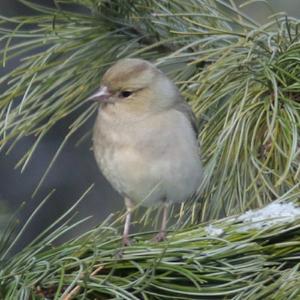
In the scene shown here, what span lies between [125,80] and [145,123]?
16cm

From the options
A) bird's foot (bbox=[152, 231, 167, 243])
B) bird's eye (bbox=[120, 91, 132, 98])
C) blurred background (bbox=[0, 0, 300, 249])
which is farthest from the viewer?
blurred background (bbox=[0, 0, 300, 249])

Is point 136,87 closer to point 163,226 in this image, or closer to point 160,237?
point 163,226

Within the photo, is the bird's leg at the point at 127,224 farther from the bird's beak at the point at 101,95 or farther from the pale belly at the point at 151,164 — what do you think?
the bird's beak at the point at 101,95

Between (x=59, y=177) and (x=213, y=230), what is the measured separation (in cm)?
325

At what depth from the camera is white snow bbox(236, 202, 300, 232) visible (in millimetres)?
2111

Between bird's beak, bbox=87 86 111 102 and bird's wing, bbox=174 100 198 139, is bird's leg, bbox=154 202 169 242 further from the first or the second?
bird's beak, bbox=87 86 111 102

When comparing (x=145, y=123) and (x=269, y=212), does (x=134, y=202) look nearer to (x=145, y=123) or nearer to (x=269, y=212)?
(x=145, y=123)

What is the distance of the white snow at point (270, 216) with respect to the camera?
6.93 ft

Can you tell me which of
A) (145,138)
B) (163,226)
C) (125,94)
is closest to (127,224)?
(163,226)

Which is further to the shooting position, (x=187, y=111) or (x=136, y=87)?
(x=136, y=87)

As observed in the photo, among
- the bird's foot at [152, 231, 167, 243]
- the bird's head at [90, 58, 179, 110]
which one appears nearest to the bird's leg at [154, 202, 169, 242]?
the bird's foot at [152, 231, 167, 243]

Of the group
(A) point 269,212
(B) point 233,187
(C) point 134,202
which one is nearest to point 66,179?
(C) point 134,202

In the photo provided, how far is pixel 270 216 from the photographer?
214 cm

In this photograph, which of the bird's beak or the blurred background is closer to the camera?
the bird's beak
